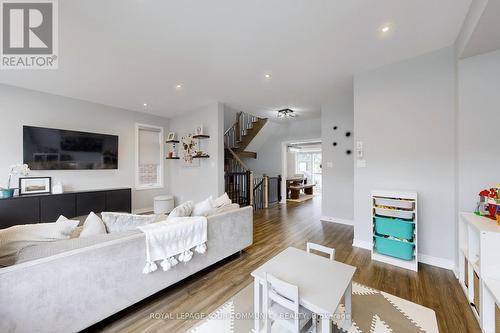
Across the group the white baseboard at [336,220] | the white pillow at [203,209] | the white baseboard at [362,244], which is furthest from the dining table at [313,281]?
the white baseboard at [336,220]

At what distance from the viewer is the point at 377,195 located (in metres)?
2.70

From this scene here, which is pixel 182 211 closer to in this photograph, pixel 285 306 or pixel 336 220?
pixel 285 306

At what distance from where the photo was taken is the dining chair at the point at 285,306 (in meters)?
1.15

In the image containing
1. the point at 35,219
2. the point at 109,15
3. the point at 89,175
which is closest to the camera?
the point at 109,15

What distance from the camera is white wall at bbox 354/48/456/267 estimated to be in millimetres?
2451

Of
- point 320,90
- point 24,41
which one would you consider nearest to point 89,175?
point 24,41

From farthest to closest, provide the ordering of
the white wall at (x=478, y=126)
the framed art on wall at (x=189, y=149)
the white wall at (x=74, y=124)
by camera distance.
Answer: the framed art on wall at (x=189, y=149)
the white wall at (x=74, y=124)
the white wall at (x=478, y=126)

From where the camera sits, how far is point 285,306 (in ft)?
3.91

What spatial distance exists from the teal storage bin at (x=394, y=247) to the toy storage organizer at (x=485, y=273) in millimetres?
595

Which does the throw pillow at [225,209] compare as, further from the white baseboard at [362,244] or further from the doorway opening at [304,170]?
the doorway opening at [304,170]

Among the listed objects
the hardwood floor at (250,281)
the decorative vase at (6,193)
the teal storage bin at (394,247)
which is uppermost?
the decorative vase at (6,193)

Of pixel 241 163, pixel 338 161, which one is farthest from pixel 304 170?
pixel 338 161

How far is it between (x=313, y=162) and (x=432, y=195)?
9095 mm

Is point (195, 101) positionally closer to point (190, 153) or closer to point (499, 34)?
point (190, 153)
